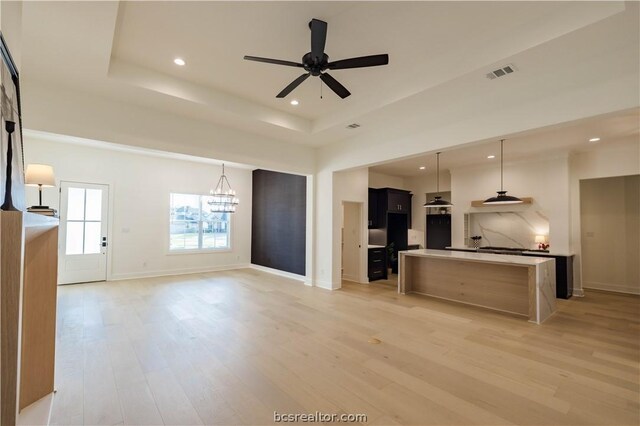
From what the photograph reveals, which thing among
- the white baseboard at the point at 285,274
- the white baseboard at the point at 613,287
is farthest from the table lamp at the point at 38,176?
the white baseboard at the point at 613,287

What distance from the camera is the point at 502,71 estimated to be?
3287 millimetres

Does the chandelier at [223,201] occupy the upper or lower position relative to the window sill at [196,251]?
upper

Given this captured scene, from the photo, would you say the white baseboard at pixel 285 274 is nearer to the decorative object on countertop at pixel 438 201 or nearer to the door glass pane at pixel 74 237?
the decorative object on countertop at pixel 438 201

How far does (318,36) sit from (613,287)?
854 centimetres

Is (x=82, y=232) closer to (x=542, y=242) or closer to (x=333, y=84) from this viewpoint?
(x=333, y=84)

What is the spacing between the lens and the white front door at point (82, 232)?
257 inches

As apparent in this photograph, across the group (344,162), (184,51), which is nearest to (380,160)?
(344,162)

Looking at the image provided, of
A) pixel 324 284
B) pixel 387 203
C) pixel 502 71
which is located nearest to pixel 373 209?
pixel 387 203

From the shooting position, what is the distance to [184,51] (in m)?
3.43

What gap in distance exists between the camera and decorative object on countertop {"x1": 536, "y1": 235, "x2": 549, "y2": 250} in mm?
6879

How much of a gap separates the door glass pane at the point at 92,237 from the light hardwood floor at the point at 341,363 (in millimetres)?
1931

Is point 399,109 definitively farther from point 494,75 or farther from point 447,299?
point 447,299

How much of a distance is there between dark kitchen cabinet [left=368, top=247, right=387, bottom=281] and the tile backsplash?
2.65 m

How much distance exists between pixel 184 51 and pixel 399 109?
3.09 metres
